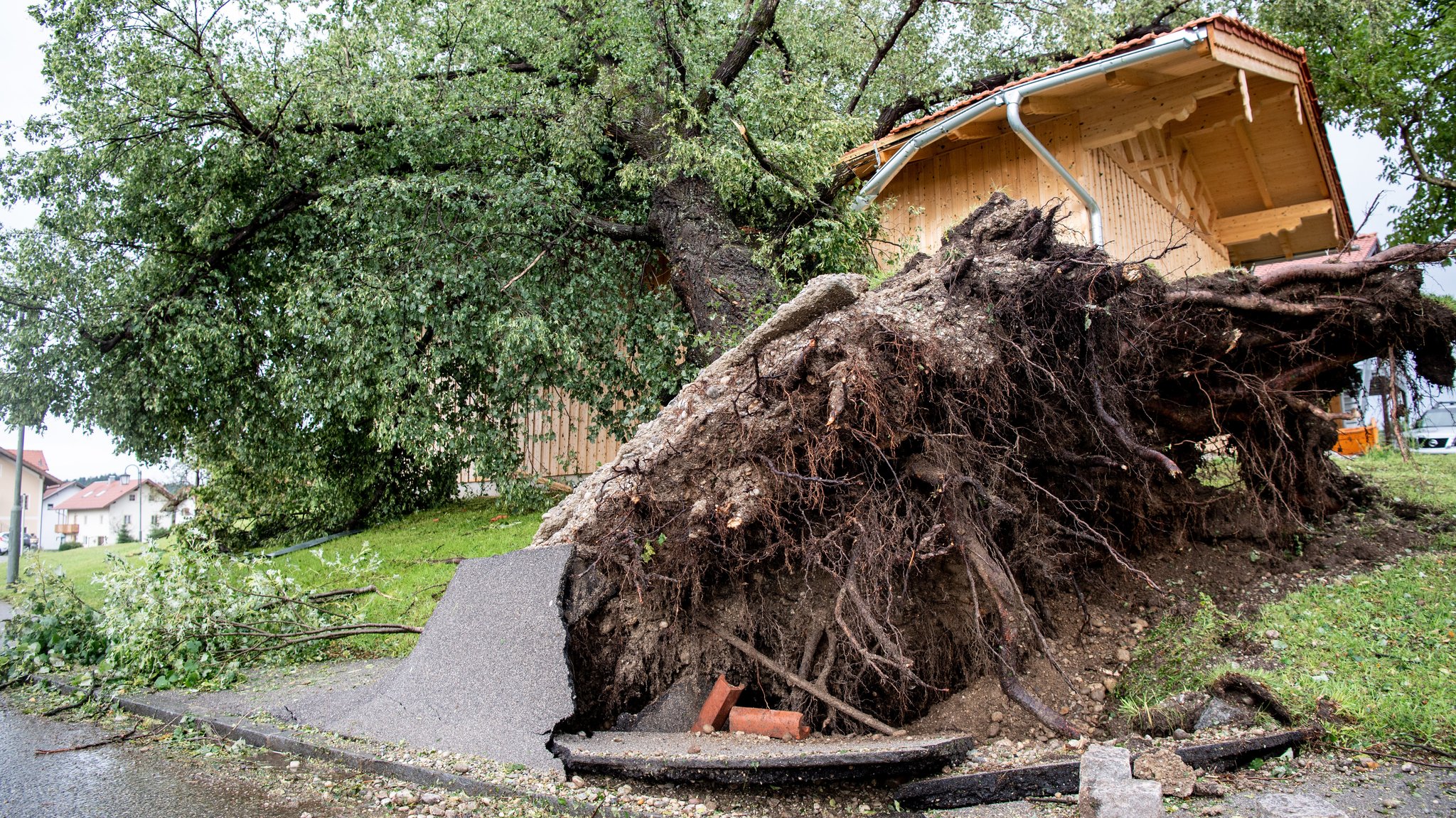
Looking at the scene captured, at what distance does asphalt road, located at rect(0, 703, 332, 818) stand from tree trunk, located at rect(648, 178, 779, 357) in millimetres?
5636

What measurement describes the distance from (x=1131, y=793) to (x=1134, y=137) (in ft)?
32.2

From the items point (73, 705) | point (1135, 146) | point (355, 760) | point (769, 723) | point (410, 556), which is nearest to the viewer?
point (355, 760)

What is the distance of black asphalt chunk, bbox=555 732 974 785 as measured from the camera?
395cm

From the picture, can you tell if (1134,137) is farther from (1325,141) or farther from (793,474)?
(793,474)

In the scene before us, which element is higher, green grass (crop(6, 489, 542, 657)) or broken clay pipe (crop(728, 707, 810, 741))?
green grass (crop(6, 489, 542, 657))

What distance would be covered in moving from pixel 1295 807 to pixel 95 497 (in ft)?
205

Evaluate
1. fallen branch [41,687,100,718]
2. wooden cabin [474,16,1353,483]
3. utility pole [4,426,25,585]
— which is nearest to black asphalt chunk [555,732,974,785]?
fallen branch [41,687,100,718]

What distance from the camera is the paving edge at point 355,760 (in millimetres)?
3957

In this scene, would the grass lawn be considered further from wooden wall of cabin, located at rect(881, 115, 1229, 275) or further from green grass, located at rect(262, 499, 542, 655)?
green grass, located at rect(262, 499, 542, 655)

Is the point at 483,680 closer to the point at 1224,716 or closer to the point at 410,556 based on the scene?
the point at 1224,716

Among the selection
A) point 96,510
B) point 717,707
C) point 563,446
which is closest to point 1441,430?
point 563,446

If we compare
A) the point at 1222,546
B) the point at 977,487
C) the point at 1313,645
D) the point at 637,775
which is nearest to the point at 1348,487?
the point at 1222,546

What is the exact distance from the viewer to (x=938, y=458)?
4.64m

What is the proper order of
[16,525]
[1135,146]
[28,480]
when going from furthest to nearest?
[28,480] → [16,525] → [1135,146]
